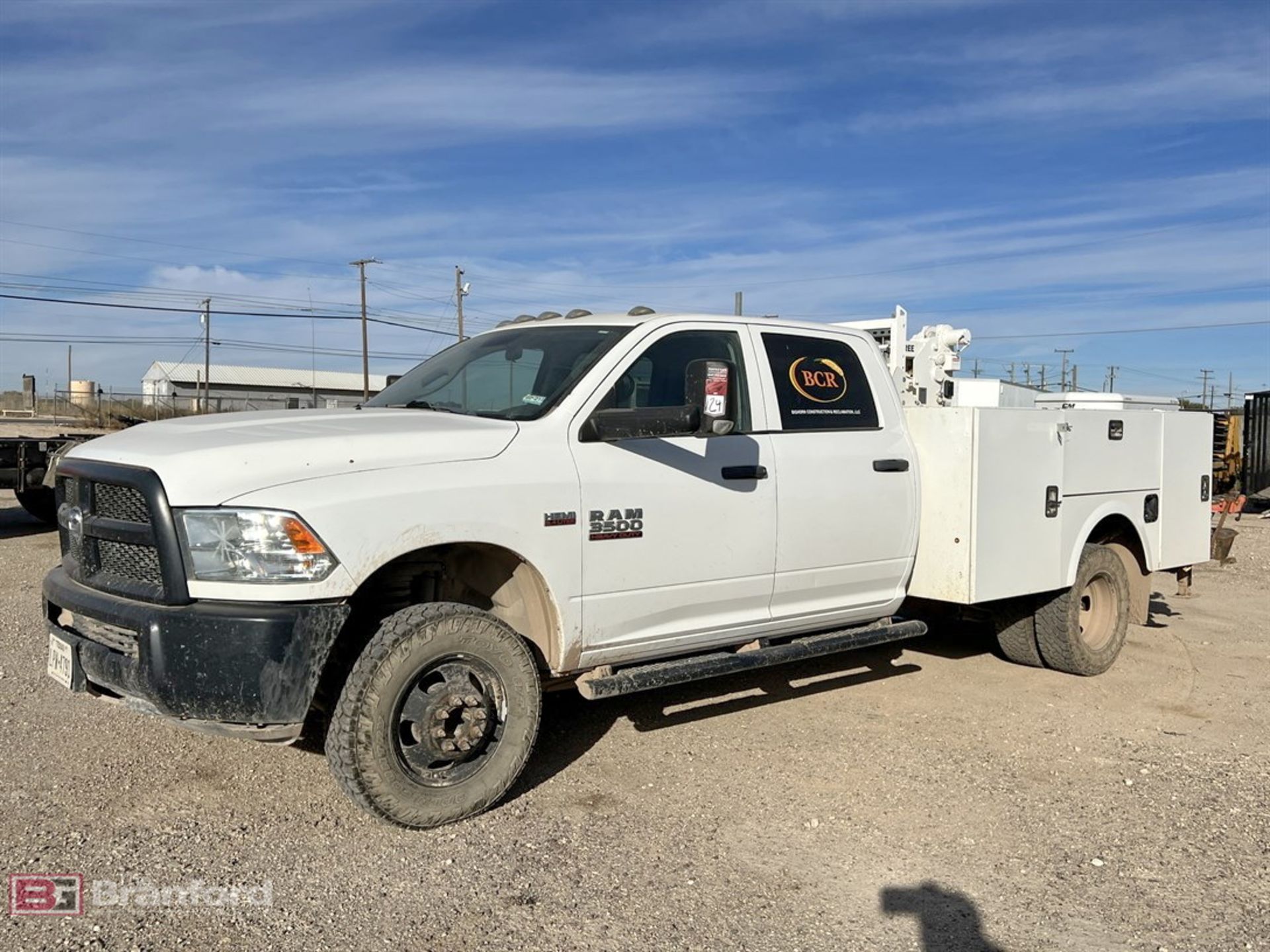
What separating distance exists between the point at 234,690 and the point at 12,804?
1.35 metres

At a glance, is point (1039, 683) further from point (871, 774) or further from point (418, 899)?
point (418, 899)

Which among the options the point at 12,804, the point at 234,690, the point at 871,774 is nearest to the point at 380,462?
the point at 234,690

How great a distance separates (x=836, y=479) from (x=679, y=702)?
5.19 ft

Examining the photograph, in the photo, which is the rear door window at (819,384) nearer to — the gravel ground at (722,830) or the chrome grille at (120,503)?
the gravel ground at (722,830)

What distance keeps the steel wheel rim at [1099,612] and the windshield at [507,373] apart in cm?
391

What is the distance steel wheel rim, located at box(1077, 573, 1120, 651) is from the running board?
5.89 ft

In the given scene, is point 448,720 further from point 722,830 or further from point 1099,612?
point 1099,612

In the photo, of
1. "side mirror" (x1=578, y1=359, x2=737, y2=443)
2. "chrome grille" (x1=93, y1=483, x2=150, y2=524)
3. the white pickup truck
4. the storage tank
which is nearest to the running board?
the white pickup truck

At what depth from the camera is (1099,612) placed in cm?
729

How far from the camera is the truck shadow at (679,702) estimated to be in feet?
17.6

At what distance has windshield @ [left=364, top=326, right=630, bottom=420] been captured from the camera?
4969 millimetres

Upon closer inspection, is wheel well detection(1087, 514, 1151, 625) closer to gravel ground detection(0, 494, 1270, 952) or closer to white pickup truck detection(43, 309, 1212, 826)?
white pickup truck detection(43, 309, 1212, 826)

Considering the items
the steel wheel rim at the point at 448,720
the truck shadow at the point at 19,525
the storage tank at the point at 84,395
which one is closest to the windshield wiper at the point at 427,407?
the steel wheel rim at the point at 448,720

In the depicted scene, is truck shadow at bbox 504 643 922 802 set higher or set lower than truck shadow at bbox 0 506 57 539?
lower
